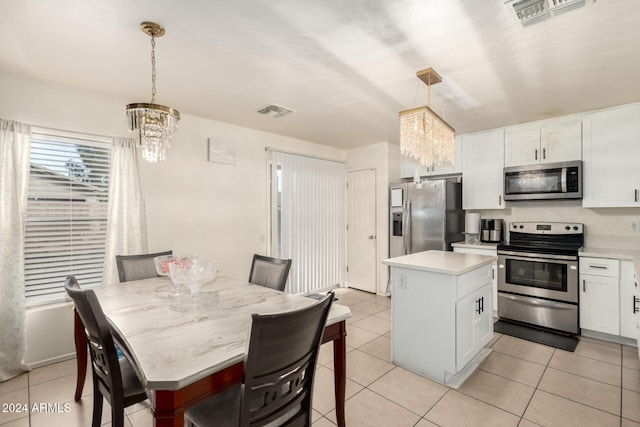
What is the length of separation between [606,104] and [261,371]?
4.09 metres

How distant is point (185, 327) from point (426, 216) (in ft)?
11.5

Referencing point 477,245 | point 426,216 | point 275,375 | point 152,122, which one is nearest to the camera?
point 275,375

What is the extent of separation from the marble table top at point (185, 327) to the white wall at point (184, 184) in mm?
1093

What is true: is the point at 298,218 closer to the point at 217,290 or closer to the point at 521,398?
the point at 217,290

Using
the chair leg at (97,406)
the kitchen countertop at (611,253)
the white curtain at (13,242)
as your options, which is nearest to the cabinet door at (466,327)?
the kitchen countertop at (611,253)

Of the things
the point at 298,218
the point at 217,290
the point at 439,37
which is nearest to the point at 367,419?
the point at 217,290

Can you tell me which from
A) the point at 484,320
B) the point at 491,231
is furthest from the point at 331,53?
the point at 491,231

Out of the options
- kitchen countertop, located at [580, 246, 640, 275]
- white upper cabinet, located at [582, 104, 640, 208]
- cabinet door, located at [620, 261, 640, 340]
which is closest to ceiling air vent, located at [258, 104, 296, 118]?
white upper cabinet, located at [582, 104, 640, 208]

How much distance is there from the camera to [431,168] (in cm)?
407

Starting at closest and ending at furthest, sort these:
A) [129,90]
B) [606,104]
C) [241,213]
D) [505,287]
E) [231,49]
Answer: [231,49], [129,90], [606,104], [505,287], [241,213]

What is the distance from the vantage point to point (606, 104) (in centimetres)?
316

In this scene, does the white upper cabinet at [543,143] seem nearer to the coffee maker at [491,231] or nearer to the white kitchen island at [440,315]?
the coffee maker at [491,231]

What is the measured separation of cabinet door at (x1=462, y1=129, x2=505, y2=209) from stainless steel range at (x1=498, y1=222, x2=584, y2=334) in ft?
1.64

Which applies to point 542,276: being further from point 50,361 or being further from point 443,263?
point 50,361
